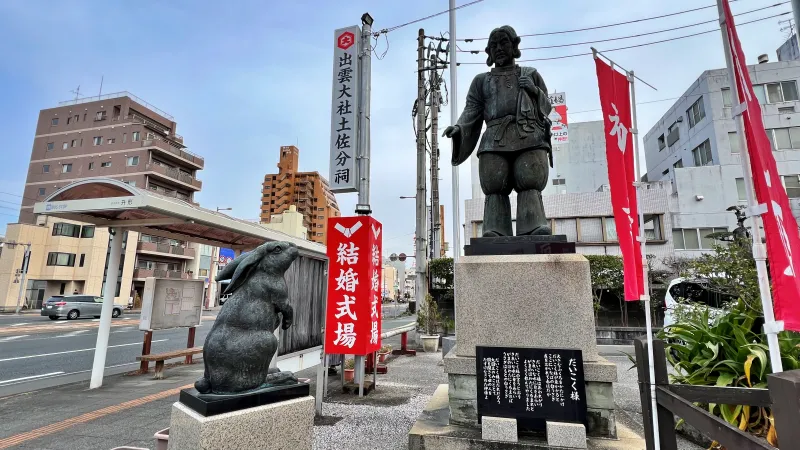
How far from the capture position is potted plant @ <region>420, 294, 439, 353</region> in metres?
11.5

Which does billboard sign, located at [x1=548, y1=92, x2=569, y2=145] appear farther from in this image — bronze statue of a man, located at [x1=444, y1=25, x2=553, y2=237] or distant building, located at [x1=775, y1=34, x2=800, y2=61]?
bronze statue of a man, located at [x1=444, y1=25, x2=553, y2=237]

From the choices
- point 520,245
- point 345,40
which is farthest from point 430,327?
point 520,245

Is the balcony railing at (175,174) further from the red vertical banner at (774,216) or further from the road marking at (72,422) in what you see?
the red vertical banner at (774,216)

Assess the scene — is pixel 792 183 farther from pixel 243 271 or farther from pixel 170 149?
pixel 170 149

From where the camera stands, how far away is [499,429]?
10.3 feet

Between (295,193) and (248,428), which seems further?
(295,193)

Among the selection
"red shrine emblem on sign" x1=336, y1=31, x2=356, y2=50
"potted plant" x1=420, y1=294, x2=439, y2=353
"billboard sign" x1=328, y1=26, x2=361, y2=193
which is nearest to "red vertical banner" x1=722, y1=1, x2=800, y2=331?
"billboard sign" x1=328, y1=26, x2=361, y2=193

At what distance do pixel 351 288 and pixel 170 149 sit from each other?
39.2m

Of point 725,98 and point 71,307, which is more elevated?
point 725,98

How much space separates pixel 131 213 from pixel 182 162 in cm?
3727

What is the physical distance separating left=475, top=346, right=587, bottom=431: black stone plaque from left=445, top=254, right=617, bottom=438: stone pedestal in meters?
0.11

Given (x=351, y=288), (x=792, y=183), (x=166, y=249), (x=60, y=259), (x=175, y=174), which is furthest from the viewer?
(x=175, y=174)

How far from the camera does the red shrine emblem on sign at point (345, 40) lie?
712 cm

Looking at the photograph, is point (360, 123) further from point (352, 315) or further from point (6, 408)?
point (6, 408)
